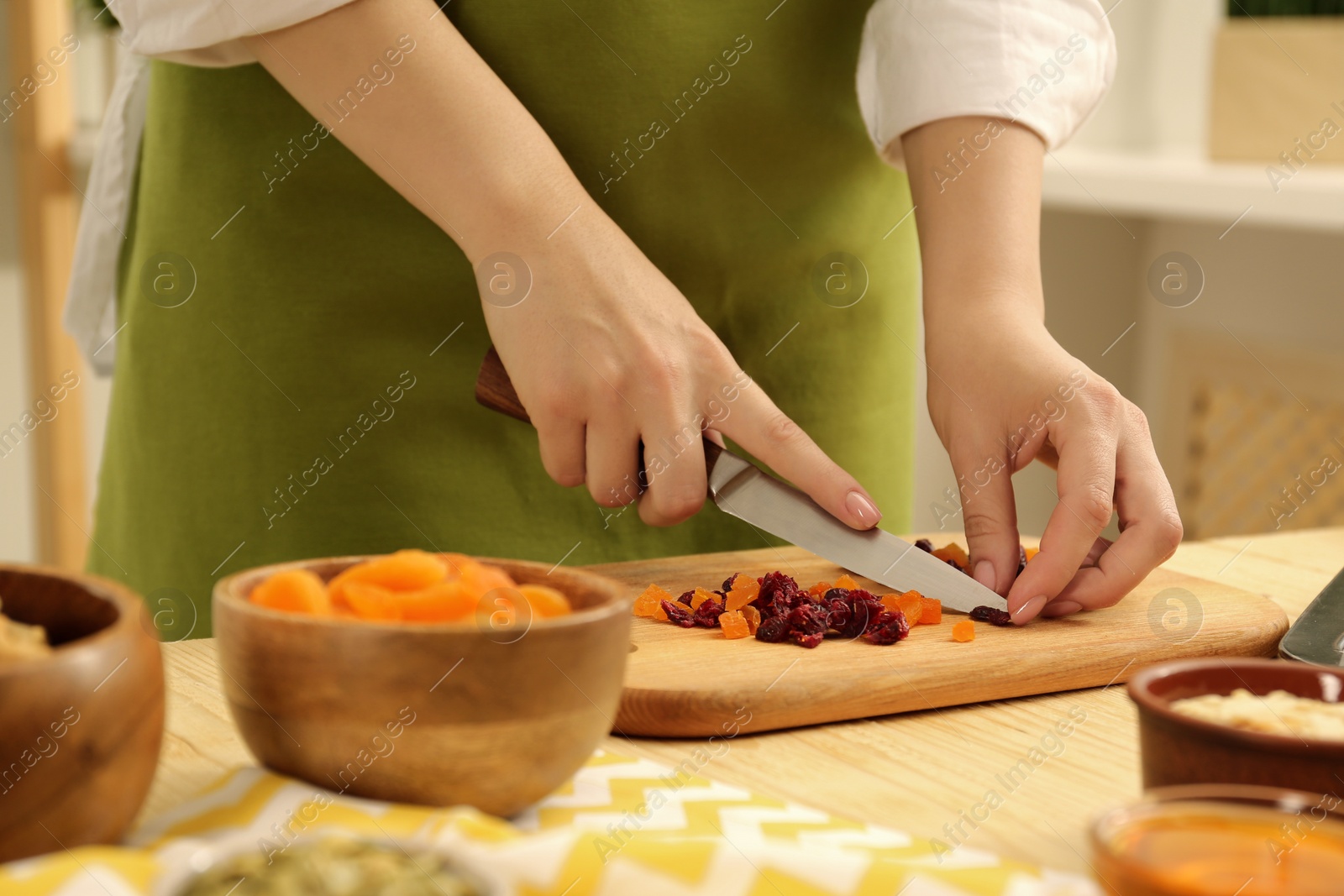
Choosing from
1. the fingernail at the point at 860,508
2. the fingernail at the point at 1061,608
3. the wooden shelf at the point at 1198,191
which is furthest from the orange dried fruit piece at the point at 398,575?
the wooden shelf at the point at 1198,191

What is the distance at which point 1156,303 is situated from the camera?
2.82 m

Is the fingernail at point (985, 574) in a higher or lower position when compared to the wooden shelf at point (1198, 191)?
higher

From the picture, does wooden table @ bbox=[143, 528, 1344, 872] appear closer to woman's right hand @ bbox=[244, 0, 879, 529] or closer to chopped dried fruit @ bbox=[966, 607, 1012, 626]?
chopped dried fruit @ bbox=[966, 607, 1012, 626]

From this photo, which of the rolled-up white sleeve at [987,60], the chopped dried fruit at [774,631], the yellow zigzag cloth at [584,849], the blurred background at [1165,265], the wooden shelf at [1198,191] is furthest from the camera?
the blurred background at [1165,265]

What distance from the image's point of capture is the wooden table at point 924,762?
0.59 m

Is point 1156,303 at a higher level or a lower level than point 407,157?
lower

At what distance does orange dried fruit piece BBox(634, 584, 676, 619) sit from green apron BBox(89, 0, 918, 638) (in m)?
0.32

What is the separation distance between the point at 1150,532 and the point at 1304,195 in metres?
1.28

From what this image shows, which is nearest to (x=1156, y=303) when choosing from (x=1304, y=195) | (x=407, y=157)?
(x=1304, y=195)

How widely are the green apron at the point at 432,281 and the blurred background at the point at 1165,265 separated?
111 cm

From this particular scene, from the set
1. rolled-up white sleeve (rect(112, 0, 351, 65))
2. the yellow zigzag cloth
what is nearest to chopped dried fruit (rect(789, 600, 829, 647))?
the yellow zigzag cloth

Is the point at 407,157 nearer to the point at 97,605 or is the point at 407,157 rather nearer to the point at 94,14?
the point at 97,605

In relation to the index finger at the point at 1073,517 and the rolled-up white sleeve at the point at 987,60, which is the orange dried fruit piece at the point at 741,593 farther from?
the rolled-up white sleeve at the point at 987,60

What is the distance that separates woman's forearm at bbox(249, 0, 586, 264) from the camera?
2.82 ft
